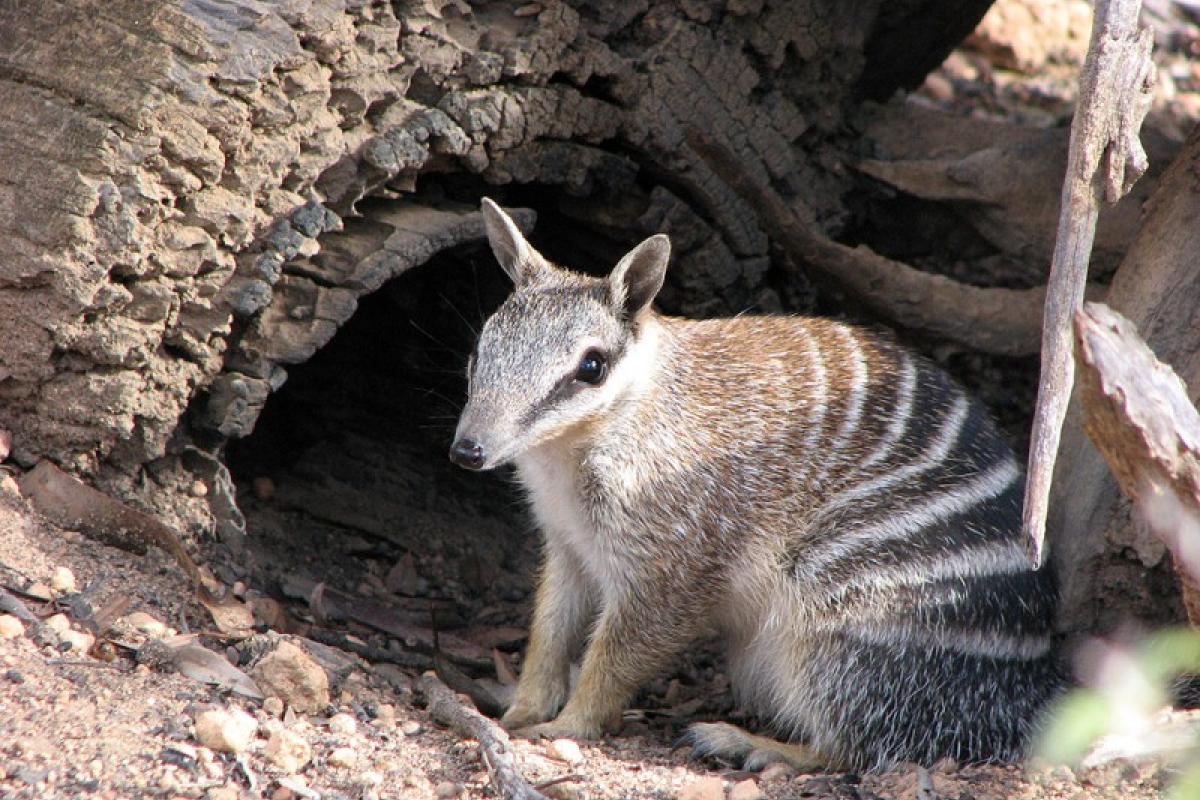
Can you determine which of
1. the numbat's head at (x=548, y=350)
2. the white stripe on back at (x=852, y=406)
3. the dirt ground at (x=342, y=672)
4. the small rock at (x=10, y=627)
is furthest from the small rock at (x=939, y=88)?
the small rock at (x=10, y=627)

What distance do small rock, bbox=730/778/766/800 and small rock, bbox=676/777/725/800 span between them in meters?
0.04

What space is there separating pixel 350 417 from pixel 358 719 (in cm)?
272

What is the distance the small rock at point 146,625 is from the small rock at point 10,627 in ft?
1.27

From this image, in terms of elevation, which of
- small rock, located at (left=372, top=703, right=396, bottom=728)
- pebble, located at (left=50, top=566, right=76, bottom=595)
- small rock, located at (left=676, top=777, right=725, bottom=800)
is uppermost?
small rock, located at (left=676, top=777, right=725, bottom=800)

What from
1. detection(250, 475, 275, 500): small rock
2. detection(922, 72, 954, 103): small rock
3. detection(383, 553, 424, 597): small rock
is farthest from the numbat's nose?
detection(922, 72, 954, 103): small rock

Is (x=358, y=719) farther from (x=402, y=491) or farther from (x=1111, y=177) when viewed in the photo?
(x=1111, y=177)

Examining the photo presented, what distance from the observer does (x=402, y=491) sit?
650 centimetres

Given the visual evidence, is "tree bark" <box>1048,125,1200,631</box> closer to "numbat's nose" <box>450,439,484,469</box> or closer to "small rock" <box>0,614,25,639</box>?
"numbat's nose" <box>450,439,484,469</box>

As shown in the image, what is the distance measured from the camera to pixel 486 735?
392 centimetres

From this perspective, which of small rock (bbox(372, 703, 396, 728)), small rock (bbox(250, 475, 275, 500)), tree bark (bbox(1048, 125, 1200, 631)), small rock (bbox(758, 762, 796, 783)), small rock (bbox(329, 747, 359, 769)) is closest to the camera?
small rock (bbox(329, 747, 359, 769))

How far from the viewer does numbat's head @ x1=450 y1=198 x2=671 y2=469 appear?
4.27 m

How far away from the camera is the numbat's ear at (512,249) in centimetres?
483

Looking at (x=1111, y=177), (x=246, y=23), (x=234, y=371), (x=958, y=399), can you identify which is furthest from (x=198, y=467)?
(x=1111, y=177)

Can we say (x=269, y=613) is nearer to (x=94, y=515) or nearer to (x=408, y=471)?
(x=94, y=515)
